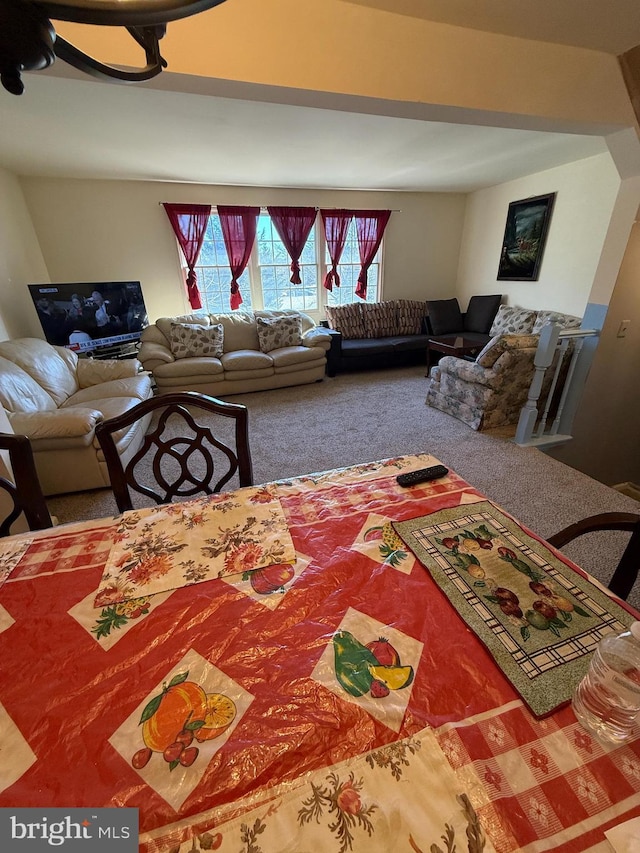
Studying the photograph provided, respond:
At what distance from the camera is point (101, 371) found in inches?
126

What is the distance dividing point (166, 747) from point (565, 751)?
21.2 inches

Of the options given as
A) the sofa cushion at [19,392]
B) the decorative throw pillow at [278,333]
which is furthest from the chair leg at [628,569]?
the decorative throw pillow at [278,333]

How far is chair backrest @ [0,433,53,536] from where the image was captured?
95 cm

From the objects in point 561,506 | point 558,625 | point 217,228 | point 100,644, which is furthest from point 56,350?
point 561,506

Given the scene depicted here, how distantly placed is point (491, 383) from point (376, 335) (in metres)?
2.47

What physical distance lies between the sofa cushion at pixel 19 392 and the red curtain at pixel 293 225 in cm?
359

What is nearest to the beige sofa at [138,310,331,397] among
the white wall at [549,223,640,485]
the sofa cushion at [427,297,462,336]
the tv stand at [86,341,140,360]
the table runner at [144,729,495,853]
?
the tv stand at [86,341,140,360]

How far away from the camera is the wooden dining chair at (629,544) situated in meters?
0.82


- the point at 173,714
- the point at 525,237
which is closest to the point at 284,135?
the point at 525,237

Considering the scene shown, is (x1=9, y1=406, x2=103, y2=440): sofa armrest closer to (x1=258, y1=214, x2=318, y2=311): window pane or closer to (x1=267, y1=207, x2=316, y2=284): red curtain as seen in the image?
(x1=258, y1=214, x2=318, y2=311): window pane

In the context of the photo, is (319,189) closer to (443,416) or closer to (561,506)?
(443,416)

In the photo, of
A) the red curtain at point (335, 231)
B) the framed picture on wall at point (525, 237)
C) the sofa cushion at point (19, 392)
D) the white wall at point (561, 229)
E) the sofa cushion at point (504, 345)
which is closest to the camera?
the sofa cushion at point (19, 392)

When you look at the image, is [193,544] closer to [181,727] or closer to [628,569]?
[181,727]

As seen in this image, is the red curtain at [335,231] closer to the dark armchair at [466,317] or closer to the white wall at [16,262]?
the dark armchair at [466,317]
